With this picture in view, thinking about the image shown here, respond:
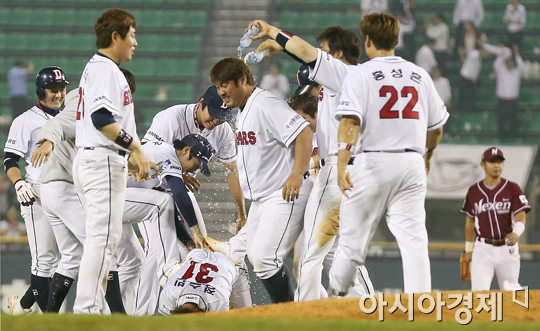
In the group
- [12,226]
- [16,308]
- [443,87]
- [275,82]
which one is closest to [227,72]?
[16,308]

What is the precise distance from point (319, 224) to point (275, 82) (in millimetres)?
7395

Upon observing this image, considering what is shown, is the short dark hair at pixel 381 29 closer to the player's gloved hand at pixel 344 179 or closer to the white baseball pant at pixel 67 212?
the player's gloved hand at pixel 344 179

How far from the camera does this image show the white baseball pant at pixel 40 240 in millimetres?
5199

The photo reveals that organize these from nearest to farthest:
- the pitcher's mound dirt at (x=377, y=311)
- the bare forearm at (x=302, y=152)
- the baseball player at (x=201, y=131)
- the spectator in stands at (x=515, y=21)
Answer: the pitcher's mound dirt at (x=377, y=311)
the bare forearm at (x=302, y=152)
the baseball player at (x=201, y=131)
the spectator in stands at (x=515, y=21)

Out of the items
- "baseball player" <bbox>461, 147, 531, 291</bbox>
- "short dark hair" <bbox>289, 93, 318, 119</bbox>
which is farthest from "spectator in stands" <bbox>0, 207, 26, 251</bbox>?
"baseball player" <bbox>461, 147, 531, 291</bbox>

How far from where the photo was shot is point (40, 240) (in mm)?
5246

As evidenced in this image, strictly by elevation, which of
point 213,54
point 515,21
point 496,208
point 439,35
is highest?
point 515,21

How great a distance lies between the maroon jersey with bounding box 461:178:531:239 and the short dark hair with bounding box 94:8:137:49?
4.44 meters

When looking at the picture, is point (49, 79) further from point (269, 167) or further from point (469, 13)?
point (469, 13)

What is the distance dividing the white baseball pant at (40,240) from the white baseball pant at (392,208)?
258 centimetres

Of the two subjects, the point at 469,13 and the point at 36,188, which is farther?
the point at 469,13

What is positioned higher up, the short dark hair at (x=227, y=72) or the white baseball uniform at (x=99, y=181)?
the short dark hair at (x=227, y=72)

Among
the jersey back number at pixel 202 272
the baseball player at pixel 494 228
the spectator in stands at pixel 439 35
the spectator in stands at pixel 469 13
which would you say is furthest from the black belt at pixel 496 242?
the spectator in stands at pixel 469 13

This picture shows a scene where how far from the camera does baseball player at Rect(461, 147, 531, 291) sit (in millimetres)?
6777
